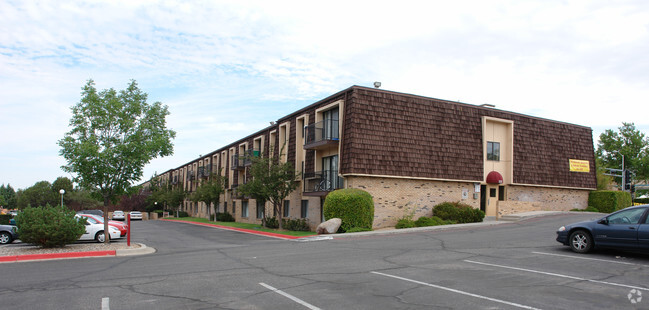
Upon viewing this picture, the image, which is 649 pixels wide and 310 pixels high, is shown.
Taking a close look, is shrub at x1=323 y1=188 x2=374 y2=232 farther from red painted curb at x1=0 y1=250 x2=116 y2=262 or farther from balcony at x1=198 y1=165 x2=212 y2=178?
balcony at x1=198 y1=165 x2=212 y2=178

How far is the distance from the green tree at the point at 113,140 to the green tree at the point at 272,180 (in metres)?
9.53

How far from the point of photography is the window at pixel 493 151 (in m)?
28.6

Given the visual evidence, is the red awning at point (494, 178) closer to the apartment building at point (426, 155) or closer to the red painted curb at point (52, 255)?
the apartment building at point (426, 155)

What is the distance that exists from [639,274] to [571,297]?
3.27 m

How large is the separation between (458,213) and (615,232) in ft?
43.0

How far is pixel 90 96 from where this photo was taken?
58.4 feet

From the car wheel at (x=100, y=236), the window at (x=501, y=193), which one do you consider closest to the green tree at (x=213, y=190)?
the car wheel at (x=100, y=236)


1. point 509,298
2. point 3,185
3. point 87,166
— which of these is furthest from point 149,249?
point 3,185

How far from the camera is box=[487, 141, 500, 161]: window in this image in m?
28.6

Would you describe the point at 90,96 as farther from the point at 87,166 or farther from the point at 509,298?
the point at 509,298

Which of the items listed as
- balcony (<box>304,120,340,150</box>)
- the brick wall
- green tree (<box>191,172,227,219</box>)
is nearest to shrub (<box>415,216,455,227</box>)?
the brick wall

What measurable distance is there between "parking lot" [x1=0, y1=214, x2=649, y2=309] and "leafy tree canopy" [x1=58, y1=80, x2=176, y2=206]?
17.9ft

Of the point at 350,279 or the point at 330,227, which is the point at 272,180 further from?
the point at 350,279

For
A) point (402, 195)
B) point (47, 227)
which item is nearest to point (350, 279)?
point (47, 227)
